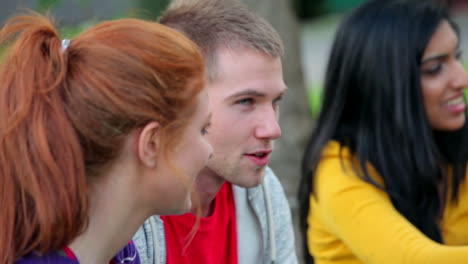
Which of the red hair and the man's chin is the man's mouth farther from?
the red hair

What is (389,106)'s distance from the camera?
2816mm

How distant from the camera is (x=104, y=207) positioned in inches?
64.4

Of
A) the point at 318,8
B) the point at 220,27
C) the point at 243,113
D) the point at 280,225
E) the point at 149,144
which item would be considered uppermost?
the point at 220,27

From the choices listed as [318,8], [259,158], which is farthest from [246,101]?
[318,8]

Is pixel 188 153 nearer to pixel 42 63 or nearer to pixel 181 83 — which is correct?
pixel 181 83

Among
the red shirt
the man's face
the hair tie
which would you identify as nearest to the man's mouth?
the man's face

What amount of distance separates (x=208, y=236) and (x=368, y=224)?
1.97ft

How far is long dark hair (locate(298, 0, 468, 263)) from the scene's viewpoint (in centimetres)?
279

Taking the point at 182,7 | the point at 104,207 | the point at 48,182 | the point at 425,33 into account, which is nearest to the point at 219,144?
the point at 182,7

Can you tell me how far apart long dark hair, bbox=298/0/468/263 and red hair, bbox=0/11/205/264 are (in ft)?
4.46

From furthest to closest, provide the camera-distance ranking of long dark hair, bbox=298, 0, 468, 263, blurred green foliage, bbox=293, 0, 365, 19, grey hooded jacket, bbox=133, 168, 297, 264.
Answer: blurred green foliage, bbox=293, 0, 365, 19 → long dark hair, bbox=298, 0, 468, 263 → grey hooded jacket, bbox=133, 168, 297, 264

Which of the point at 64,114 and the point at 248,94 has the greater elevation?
the point at 64,114

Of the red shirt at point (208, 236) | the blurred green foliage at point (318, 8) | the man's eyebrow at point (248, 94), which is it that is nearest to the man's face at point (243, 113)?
the man's eyebrow at point (248, 94)

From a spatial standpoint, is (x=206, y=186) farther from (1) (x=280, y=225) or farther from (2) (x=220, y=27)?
(2) (x=220, y=27)
